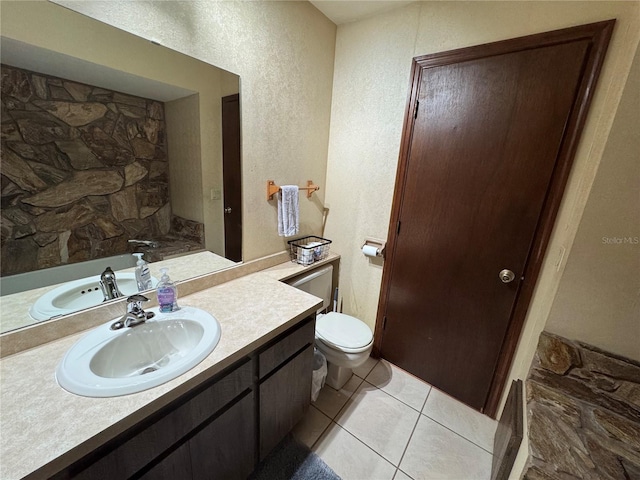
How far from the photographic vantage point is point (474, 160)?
1.42 meters

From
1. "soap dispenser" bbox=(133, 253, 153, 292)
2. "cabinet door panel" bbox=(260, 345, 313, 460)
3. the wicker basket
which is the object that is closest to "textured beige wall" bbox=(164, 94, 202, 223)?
"soap dispenser" bbox=(133, 253, 153, 292)

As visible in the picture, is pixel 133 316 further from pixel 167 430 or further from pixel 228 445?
pixel 228 445

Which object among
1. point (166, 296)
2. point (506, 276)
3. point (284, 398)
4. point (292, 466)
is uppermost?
point (506, 276)

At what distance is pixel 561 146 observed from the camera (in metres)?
1.21

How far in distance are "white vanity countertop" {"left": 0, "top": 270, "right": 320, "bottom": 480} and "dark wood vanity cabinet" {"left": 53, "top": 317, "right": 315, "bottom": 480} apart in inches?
2.2

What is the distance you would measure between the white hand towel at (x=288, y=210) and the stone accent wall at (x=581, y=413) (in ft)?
4.63

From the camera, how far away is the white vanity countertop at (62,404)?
59 centimetres

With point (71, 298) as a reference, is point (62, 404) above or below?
below

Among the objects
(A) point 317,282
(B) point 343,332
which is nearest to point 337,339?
(B) point 343,332

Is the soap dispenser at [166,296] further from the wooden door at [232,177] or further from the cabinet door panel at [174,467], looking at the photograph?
the cabinet door panel at [174,467]

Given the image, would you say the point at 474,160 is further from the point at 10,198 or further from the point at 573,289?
the point at 10,198

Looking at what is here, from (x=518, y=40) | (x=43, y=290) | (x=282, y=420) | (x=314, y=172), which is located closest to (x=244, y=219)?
(x=314, y=172)

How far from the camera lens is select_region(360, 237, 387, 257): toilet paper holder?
6.07 ft

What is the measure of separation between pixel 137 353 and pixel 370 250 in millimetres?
1424
